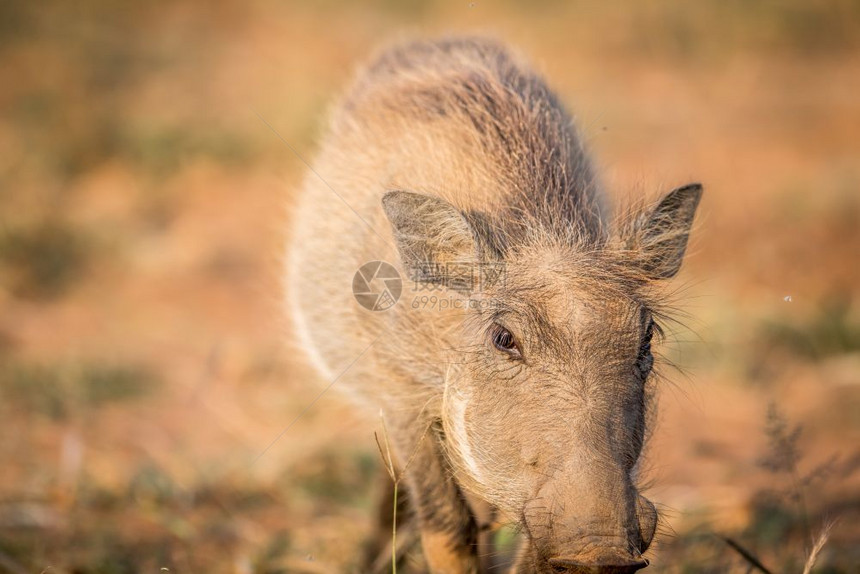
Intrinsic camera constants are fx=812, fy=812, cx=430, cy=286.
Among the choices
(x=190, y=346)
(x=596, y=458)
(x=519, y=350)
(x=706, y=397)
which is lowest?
(x=706, y=397)

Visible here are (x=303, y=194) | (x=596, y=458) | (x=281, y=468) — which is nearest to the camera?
(x=596, y=458)

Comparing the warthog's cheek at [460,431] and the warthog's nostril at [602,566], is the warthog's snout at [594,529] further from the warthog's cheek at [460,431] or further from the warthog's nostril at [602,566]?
the warthog's cheek at [460,431]

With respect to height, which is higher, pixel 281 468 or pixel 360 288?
pixel 360 288

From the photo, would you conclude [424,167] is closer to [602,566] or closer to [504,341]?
[504,341]

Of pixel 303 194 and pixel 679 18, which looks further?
pixel 679 18

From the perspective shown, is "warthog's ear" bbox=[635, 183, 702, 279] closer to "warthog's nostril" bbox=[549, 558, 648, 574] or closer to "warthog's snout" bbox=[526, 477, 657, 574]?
"warthog's snout" bbox=[526, 477, 657, 574]

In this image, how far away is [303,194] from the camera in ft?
12.8

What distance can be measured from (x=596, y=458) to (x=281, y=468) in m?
2.67

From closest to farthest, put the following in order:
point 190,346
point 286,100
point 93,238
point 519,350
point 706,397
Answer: point 519,350 < point 706,397 < point 190,346 < point 93,238 < point 286,100

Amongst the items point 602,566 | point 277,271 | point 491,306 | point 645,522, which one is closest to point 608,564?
point 602,566

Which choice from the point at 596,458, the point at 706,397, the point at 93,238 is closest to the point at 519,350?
the point at 596,458

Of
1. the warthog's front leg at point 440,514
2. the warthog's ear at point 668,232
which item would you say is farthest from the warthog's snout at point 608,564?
the warthog's ear at point 668,232

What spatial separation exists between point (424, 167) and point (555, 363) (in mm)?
1092

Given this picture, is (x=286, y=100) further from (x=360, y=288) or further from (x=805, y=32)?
(x=805, y=32)
